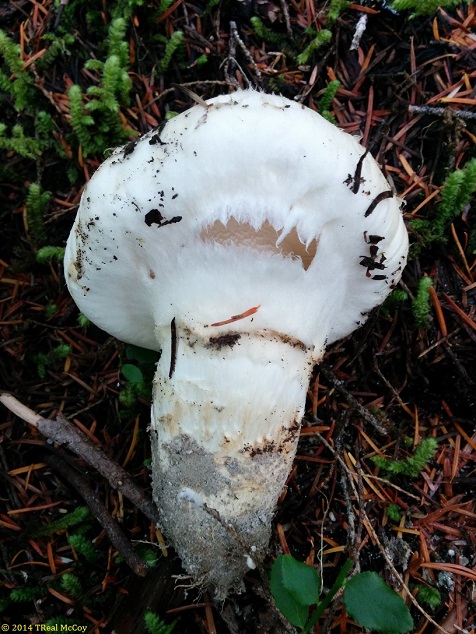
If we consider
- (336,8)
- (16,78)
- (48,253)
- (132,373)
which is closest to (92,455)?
(132,373)

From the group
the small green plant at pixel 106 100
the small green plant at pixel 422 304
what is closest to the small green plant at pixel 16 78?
the small green plant at pixel 106 100

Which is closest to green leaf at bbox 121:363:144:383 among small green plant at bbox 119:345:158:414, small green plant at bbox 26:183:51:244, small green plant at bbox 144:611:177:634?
small green plant at bbox 119:345:158:414

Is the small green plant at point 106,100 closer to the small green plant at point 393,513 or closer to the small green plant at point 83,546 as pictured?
the small green plant at point 83,546

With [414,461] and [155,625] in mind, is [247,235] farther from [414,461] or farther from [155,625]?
[155,625]

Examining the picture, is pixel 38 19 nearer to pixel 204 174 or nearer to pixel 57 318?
pixel 57 318

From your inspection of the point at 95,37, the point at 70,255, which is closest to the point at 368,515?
the point at 70,255

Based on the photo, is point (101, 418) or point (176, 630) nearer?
point (176, 630)
